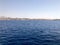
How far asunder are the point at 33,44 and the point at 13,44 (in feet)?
11.2

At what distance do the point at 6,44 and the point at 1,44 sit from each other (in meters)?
0.85

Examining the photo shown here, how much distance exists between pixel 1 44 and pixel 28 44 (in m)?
4.61

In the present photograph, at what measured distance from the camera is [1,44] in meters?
16.3

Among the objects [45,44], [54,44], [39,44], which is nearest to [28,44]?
[39,44]

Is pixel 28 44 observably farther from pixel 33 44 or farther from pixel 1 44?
pixel 1 44

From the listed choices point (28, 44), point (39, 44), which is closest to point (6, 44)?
point (28, 44)

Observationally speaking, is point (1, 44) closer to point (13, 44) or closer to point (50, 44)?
point (13, 44)

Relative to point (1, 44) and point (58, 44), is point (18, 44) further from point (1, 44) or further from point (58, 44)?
point (58, 44)

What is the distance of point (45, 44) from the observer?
651 inches

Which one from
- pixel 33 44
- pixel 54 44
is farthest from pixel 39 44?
pixel 54 44

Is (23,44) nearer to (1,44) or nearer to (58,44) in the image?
(1,44)

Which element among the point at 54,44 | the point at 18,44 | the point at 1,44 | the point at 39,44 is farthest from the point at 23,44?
the point at 54,44

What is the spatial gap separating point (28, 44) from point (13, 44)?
2545 mm

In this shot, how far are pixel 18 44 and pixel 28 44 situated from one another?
1704 mm
